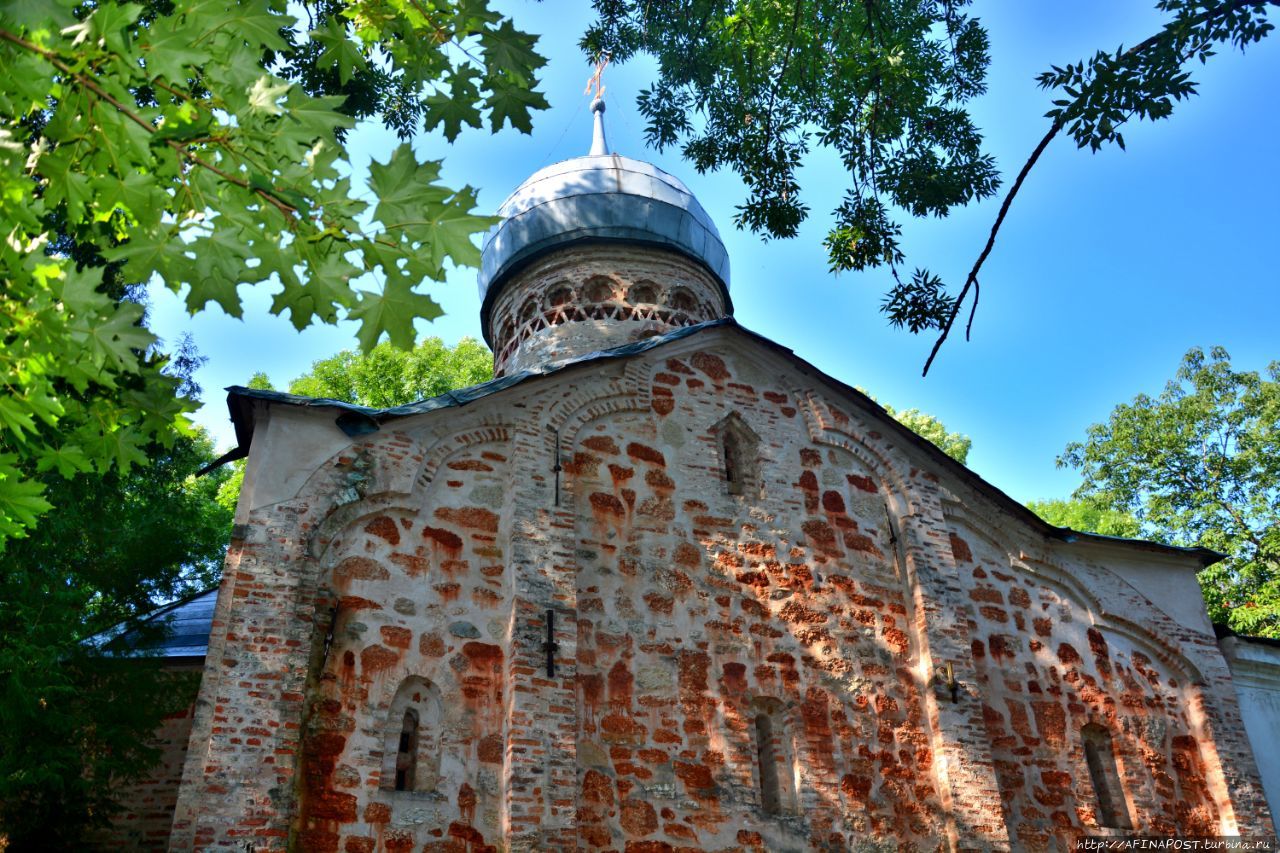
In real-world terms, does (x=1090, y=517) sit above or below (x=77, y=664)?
above

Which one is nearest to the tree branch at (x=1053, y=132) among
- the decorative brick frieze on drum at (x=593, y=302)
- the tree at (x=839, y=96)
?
the tree at (x=839, y=96)

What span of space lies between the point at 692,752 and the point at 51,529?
4733 mm

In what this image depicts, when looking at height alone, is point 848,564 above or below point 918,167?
below

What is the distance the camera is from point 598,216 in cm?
1161

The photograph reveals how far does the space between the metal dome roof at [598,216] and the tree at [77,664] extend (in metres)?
5.00

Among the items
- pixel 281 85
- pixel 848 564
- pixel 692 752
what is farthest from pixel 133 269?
pixel 848 564

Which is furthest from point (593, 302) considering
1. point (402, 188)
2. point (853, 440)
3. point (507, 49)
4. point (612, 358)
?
point (402, 188)

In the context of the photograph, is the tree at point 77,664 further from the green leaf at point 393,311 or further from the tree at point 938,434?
the tree at point 938,434

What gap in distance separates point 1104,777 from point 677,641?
3942 mm

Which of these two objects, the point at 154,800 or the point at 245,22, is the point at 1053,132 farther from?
the point at 154,800

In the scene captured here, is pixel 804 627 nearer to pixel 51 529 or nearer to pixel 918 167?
pixel 918 167

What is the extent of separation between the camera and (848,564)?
7.96m

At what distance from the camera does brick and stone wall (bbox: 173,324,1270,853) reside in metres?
5.80

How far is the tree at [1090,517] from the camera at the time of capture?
18.6m
